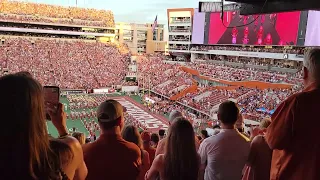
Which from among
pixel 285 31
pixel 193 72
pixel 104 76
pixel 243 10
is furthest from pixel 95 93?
pixel 243 10

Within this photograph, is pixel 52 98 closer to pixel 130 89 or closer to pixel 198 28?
pixel 130 89

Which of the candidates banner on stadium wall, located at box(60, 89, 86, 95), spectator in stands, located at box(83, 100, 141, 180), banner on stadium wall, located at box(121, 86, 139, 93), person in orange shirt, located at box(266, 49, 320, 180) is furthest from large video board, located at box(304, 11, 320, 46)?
spectator in stands, located at box(83, 100, 141, 180)

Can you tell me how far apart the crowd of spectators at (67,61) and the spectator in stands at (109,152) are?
33.4 m

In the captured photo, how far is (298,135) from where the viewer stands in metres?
2.21

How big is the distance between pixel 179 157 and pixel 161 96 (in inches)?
1195

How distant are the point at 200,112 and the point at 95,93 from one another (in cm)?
1411

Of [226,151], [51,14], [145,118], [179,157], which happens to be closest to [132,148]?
[179,157]

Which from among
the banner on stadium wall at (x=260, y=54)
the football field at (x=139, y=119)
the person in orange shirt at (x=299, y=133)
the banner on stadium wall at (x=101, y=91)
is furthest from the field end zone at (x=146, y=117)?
the person in orange shirt at (x=299, y=133)

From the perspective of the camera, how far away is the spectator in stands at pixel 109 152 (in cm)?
261

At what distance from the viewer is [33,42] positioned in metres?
47.2

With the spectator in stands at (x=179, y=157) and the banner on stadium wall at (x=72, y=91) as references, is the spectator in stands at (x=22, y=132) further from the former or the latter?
the banner on stadium wall at (x=72, y=91)

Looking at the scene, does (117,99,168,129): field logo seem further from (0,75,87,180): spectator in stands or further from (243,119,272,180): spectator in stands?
(0,75,87,180): spectator in stands

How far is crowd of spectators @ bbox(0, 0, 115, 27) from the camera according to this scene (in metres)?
52.1

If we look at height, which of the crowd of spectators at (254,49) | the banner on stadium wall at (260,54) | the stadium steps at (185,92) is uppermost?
the crowd of spectators at (254,49)
